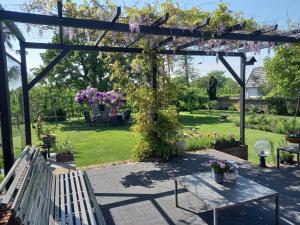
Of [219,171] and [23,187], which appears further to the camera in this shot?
[219,171]

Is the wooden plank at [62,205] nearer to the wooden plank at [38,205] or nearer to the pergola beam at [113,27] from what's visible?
the wooden plank at [38,205]

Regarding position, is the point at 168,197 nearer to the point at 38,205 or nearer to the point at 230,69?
the point at 38,205

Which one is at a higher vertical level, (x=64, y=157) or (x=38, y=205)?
(x=38, y=205)

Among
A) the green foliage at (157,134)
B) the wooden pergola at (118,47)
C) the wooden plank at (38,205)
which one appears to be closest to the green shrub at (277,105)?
the wooden pergola at (118,47)

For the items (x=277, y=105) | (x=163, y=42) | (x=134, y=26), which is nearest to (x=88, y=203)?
(x=134, y=26)

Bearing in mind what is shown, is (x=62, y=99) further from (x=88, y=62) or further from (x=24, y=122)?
(x=24, y=122)

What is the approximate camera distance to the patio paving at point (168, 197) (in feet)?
11.8

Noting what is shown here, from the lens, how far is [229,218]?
3596 millimetres

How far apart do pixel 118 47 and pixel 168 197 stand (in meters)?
3.47

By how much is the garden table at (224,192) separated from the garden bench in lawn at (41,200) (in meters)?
1.16

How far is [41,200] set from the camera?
258cm

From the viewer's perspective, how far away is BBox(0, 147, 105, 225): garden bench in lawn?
1.89 m

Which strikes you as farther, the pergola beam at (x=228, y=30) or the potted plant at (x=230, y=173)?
the pergola beam at (x=228, y=30)

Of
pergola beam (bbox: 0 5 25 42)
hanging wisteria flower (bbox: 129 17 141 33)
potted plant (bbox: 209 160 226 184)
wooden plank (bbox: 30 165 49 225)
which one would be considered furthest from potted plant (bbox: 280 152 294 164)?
pergola beam (bbox: 0 5 25 42)
